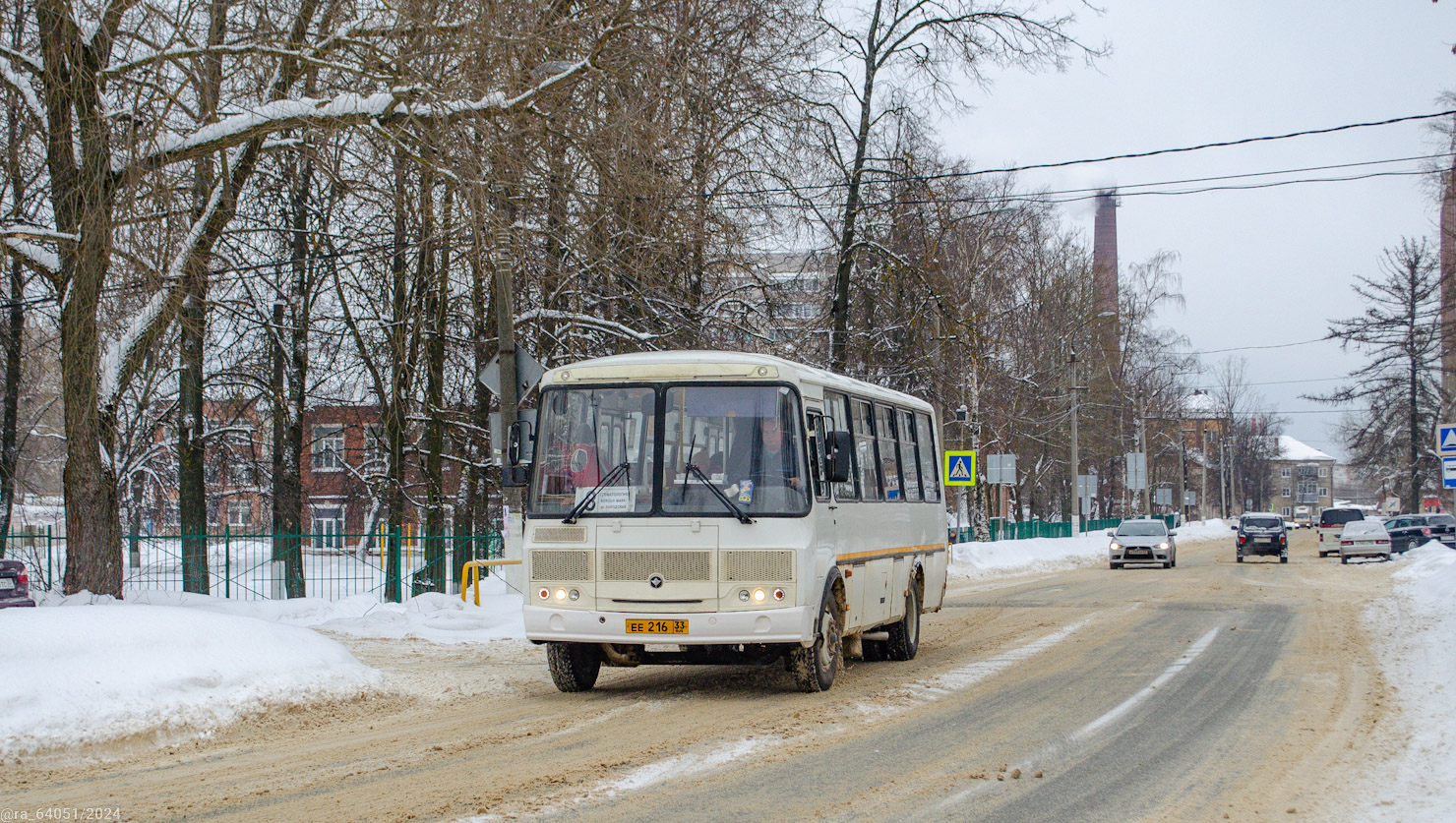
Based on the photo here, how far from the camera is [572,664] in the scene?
1135cm

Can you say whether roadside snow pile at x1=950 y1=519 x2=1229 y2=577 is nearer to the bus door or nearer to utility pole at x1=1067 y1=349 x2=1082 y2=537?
utility pole at x1=1067 y1=349 x2=1082 y2=537

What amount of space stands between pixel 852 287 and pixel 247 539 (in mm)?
16261

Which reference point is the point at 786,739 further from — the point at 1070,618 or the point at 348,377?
the point at 348,377

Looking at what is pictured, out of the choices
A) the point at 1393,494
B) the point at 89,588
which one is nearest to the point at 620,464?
the point at 89,588

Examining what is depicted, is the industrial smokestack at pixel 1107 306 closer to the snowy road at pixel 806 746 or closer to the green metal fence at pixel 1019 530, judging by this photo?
the green metal fence at pixel 1019 530

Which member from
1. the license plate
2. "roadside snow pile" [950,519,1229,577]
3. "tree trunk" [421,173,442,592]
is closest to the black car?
"roadside snow pile" [950,519,1229,577]

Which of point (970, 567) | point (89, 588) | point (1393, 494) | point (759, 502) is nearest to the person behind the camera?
point (759, 502)

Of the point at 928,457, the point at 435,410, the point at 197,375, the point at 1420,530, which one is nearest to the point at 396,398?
the point at 435,410

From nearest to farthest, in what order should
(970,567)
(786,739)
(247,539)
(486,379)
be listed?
1. (786,739)
2. (486,379)
3. (247,539)
4. (970,567)

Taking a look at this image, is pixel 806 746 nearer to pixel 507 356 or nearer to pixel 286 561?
pixel 507 356

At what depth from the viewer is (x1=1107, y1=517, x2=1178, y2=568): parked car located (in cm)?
3834

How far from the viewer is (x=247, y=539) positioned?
21484 millimetres

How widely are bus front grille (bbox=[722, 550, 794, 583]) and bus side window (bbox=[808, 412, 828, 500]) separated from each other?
2.30ft

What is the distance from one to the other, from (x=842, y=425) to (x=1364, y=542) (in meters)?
36.5
